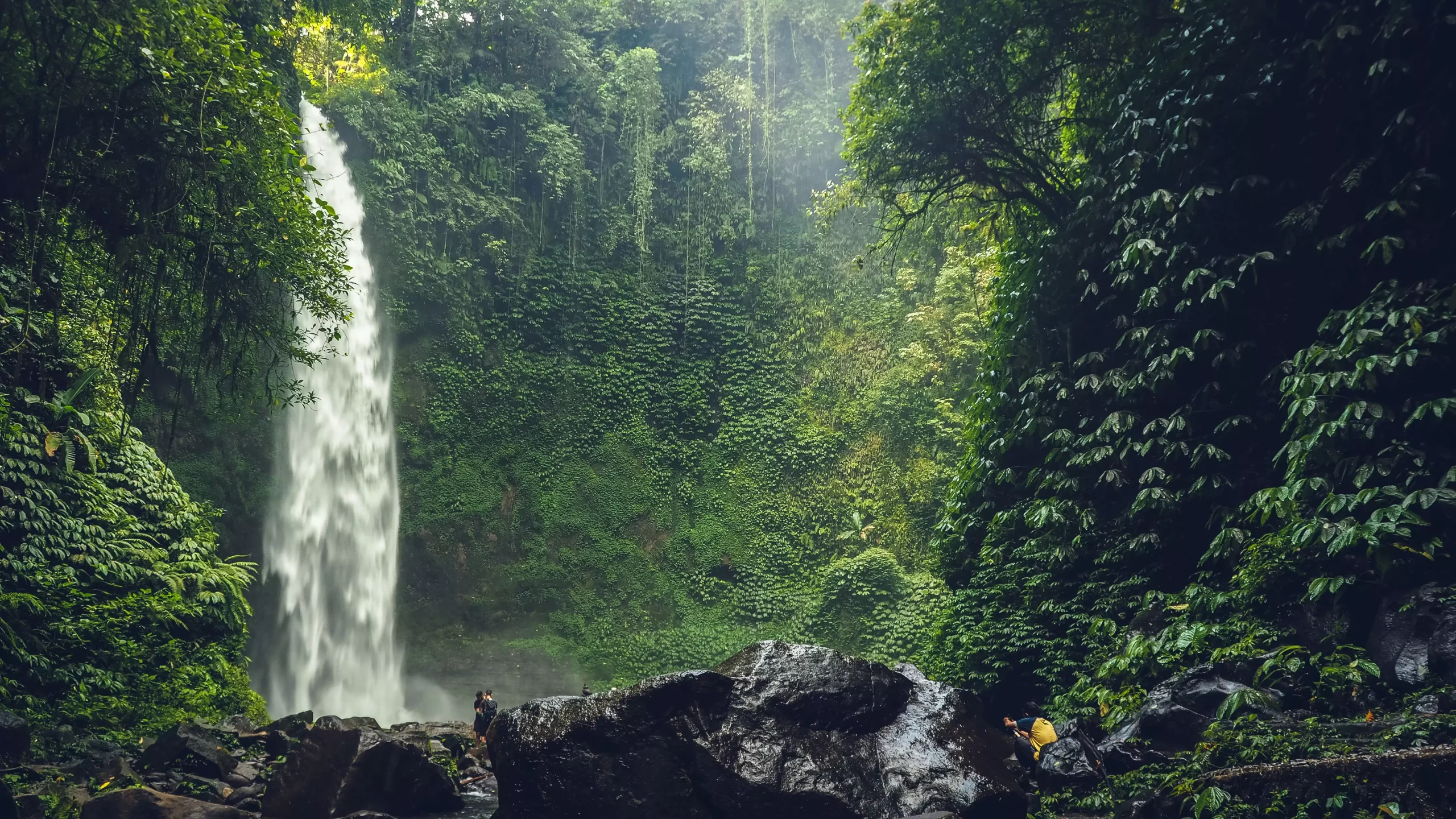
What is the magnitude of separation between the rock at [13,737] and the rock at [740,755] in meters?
4.47

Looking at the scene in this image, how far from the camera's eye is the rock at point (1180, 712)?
5551 millimetres

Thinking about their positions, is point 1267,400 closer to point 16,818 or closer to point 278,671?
point 16,818

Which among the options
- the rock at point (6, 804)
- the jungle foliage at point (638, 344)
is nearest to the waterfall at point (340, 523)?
the jungle foliage at point (638, 344)

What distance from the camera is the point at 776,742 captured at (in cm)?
568

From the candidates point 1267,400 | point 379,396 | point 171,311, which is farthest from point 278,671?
point 1267,400

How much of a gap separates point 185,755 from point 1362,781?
8.72 m

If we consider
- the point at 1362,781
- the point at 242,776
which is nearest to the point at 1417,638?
the point at 1362,781

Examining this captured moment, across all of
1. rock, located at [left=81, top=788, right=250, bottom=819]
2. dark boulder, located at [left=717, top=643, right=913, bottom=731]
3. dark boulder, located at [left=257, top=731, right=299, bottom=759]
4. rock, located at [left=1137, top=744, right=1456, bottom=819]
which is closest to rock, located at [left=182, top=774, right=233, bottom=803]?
rock, located at [left=81, top=788, right=250, bottom=819]

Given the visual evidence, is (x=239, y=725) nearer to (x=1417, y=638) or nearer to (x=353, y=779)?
(x=353, y=779)

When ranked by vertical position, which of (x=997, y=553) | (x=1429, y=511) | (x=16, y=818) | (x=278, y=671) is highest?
(x=1429, y=511)

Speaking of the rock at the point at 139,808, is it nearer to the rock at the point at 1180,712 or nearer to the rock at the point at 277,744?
the rock at the point at 277,744

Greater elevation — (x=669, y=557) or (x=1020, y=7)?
(x=1020, y=7)

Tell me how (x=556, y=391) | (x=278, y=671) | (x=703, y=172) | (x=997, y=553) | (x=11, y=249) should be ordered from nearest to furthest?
(x=11, y=249)
(x=997, y=553)
(x=278, y=671)
(x=556, y=391)
(x=703, y=172)

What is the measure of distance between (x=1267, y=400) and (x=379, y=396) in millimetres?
15990
